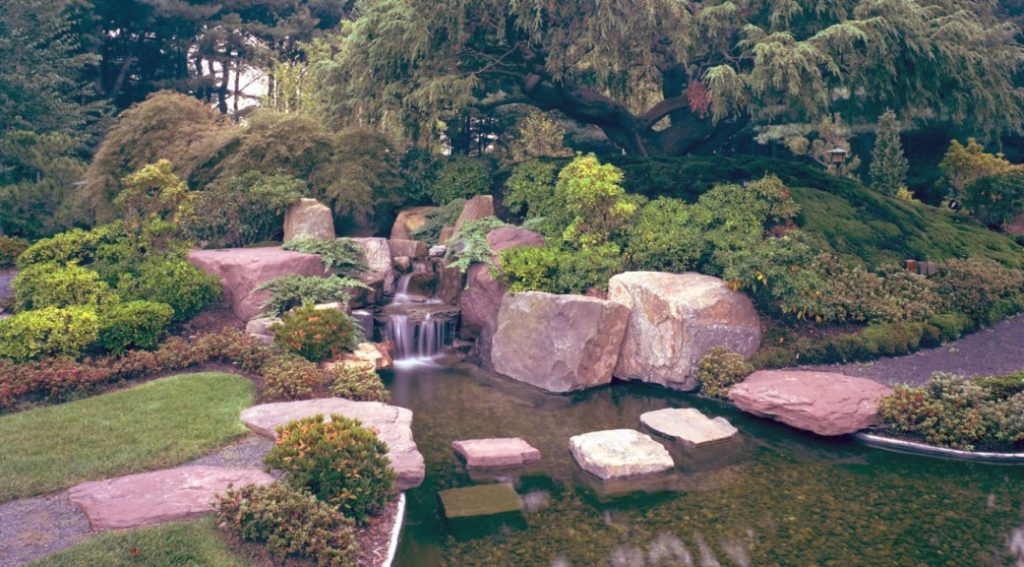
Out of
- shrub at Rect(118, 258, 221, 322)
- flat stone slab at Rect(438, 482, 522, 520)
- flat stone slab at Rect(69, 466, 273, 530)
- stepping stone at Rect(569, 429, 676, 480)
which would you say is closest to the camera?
flat stone slab at Rect(69, 466, 273, 530)

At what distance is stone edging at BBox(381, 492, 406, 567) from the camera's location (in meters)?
6.99

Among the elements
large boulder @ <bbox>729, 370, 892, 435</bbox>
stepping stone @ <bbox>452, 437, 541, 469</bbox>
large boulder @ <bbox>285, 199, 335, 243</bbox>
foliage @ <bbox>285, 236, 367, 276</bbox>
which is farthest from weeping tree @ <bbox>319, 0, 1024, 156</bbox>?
stepping stone @ <bbox>452, 437, 541, 469</bbox>

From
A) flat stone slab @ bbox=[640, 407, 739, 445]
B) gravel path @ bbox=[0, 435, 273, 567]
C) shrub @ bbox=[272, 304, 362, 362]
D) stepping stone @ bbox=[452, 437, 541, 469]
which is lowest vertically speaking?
stepping stone @ bbox=[452, 437, 541, 469]

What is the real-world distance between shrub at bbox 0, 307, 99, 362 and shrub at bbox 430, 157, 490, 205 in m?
9.90

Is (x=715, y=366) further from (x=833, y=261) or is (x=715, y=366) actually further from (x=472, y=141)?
(x=472, y=141)

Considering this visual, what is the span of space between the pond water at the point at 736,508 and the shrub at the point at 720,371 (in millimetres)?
921

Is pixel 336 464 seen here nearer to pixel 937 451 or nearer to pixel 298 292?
pixel 298 292

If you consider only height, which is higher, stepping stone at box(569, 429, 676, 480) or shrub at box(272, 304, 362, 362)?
shrub at box(272, 304, 362, 362)

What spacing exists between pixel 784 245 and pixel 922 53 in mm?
6562

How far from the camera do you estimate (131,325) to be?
11469 millimetres

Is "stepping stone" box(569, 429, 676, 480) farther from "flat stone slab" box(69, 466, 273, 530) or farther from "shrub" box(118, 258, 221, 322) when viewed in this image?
"shrub" box(118, 258, 221, 322)

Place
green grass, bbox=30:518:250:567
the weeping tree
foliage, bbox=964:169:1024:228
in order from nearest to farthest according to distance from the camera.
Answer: green grass, bbox=30:518:250:567 < the weeping tree < foliage, bbox=964:169:1024:228

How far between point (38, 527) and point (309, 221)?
38.0ft

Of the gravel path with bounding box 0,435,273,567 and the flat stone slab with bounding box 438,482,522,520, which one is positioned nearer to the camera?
the gravel path with bounding box 0,435,273,567
